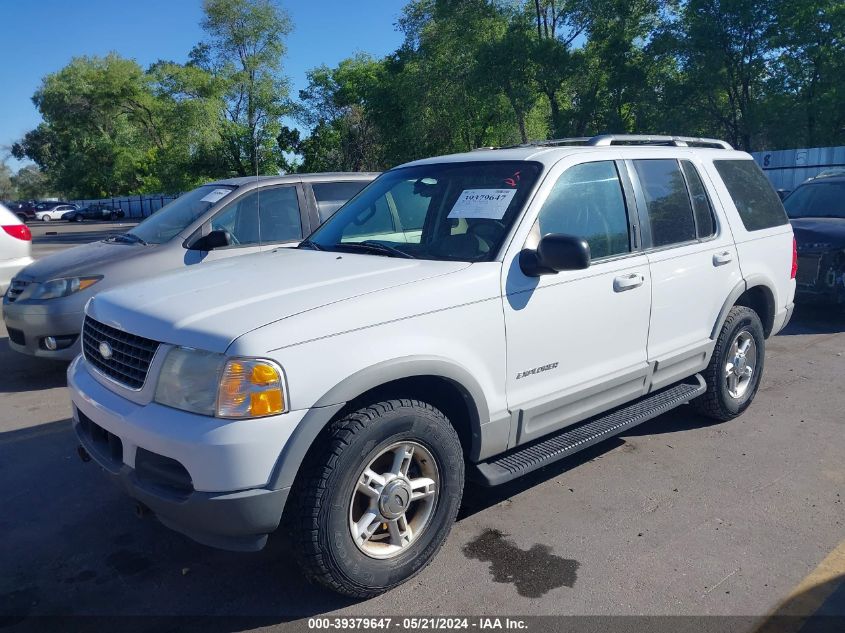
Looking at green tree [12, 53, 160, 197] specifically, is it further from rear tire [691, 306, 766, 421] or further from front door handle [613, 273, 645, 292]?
front door handle [613, 273, 645, 292]

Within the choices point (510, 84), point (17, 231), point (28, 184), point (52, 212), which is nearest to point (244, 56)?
point (510, 84)

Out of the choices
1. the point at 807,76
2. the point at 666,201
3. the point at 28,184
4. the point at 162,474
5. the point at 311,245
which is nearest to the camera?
the point at 162,474

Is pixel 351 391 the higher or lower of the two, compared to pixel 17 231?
lower

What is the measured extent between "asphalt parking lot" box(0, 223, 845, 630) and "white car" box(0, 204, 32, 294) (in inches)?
126

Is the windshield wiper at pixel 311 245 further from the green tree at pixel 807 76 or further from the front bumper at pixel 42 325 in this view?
the green tree at pixel 807 76

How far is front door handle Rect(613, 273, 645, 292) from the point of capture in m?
3.95

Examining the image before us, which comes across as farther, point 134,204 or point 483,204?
point 134,204

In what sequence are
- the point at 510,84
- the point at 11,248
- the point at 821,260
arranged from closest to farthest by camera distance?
the point at 11,248 < the point at 821,260 < the point at 510,84

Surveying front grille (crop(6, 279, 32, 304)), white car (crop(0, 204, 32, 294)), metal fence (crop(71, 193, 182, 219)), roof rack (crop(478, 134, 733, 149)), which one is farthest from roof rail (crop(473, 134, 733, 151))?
metal fence (crop(71, 193, 182, 219))

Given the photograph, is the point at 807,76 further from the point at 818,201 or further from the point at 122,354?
the point at 122,354

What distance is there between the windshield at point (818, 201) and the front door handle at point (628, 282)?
619 centimetres

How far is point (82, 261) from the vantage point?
639 centimetres

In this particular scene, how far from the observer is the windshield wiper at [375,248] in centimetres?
373

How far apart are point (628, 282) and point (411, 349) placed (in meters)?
1.60
